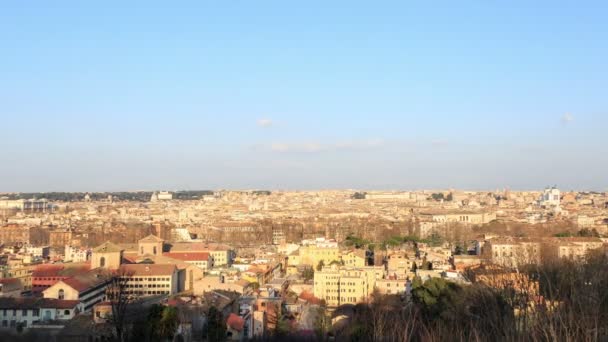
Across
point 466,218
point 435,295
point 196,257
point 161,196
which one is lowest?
point 196,257

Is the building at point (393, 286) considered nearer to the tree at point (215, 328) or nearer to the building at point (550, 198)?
the tree at point (215, 328)

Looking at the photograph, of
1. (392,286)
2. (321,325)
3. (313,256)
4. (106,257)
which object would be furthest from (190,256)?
(321,325)

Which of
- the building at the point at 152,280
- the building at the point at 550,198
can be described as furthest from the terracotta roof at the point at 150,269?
the building at the point at 550,198

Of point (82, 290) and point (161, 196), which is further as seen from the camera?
point (161, 196)

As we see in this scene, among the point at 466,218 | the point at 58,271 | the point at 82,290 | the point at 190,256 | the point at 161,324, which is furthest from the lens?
the point at 466,218

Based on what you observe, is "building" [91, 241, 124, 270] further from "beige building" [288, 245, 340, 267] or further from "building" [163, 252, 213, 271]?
"beige building" [288, 245, 340, 267]

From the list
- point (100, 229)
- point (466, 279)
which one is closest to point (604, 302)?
point (466, 279)

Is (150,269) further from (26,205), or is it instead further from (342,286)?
(26,205)
